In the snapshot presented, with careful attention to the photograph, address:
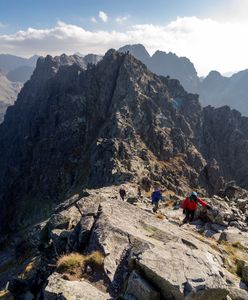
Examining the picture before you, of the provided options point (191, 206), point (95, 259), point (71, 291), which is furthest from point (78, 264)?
point (191, 206)

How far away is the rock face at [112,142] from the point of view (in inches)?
3551

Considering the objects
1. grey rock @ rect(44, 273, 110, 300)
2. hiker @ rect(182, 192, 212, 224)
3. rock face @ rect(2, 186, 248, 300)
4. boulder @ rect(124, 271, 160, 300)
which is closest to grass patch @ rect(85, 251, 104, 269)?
rock face @ rect(2, 186, 248, 300)

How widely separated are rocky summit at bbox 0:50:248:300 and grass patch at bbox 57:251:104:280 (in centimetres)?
4

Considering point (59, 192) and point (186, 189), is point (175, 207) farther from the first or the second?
point (59, 192)

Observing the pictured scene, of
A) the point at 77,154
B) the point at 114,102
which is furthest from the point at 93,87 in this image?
the point at 77,154

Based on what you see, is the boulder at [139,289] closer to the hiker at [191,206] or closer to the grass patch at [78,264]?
the grass patch at [78,264]

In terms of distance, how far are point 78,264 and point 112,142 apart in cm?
7333

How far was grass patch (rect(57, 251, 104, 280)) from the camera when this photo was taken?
1296 cm

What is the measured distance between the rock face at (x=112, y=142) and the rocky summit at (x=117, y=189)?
49cm

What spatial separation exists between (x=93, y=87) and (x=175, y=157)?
44.3 metres

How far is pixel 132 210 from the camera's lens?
19.5 meters

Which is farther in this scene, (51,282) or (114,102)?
(114,102)

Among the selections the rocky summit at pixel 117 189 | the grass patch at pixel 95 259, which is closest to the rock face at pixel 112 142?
the rocky summit at pixel 117 189

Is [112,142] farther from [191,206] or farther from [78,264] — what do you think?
[78,264]
